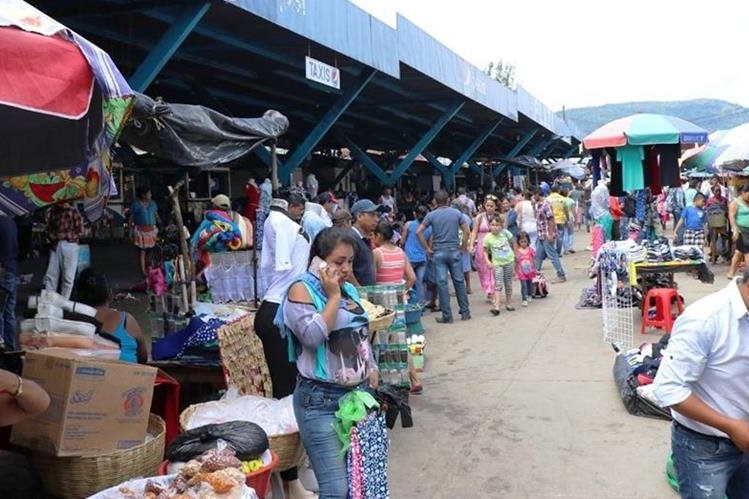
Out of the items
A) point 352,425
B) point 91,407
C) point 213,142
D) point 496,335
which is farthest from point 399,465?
point 496,335

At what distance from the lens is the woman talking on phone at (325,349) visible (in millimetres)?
3258

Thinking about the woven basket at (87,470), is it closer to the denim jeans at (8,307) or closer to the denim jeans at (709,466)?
the denim jeans at (709,466)

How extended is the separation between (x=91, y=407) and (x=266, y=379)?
1.66 m

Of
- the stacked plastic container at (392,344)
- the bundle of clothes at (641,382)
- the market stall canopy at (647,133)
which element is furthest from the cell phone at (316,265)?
the market stall canopy at (647,133)

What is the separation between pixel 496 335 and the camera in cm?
918

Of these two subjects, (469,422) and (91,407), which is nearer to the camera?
(91,407)

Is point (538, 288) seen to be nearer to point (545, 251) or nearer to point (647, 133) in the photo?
point (545, 251)

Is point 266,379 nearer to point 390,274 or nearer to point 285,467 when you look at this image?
point 285,467

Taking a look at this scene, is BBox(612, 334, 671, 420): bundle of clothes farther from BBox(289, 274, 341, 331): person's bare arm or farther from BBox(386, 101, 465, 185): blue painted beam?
BBox(386, 101, 465, 185): blue painted beam

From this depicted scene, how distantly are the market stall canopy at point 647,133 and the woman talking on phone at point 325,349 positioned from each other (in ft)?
23.2

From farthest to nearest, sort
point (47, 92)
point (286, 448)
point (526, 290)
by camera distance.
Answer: point (526, 290)
point (286, 448)
point (47, 92)

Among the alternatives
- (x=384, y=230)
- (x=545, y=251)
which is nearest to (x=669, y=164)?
(x=545, y=251)

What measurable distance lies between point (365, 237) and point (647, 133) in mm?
4439

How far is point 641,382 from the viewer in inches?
232
